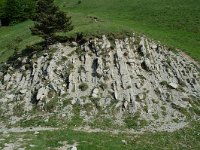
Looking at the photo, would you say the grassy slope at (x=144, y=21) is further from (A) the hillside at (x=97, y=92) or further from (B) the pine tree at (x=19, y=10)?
(B) the pine tree at (x=19, y=10)

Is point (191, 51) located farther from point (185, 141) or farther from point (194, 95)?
point (185, 141)

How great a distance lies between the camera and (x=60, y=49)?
4734 centimetres

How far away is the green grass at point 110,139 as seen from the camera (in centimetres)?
3147

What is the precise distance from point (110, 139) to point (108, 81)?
10.3 meters

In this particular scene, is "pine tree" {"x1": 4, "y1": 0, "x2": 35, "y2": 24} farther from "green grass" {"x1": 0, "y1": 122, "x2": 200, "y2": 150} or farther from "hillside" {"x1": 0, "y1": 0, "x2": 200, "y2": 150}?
"green grass" {"x1": 0, "y1": 122, "x2": 200, "y2": 150}

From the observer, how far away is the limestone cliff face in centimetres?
3988

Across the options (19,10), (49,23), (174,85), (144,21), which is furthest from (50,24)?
(19,10)

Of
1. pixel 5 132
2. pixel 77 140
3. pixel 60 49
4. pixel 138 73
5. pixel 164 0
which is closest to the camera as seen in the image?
pixel 77 140

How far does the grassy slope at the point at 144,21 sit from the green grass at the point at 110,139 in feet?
55.7

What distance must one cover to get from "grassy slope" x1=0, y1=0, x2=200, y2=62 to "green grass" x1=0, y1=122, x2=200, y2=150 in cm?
1697

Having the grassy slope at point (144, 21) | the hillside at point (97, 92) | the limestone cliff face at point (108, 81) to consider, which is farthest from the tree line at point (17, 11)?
the limestone cliff face at point (108, 81)

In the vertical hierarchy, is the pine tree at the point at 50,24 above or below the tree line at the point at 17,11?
above

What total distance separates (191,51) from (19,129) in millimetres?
27383

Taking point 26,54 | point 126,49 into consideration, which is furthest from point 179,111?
point 26,54
